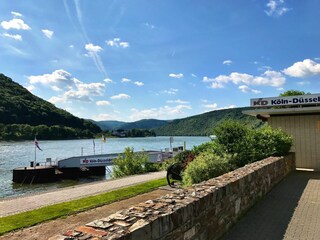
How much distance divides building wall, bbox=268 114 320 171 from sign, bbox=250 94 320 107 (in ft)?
2.38

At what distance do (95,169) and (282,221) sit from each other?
32.1 metres

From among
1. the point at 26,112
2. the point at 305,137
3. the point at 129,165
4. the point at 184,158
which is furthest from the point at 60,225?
the point at 26,112

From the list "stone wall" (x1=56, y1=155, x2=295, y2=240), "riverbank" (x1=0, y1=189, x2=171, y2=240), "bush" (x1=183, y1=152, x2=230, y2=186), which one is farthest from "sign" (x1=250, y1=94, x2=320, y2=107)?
"riverbank" (x1=0, y1=189, x2=171, y2=240)

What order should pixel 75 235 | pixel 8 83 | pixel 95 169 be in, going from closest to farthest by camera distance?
pixel 75 235 → pixel 95 169 → pixel 8 83

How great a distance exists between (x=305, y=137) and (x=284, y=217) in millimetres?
9312

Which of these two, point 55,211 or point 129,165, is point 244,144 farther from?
point 129,165

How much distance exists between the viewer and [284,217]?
6695 mm

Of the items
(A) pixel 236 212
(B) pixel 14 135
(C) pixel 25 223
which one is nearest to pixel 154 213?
(A) pixel 236 212

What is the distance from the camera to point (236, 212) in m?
6.52

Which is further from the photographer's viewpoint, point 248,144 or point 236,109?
point 236,109

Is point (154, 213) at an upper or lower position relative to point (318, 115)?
lower

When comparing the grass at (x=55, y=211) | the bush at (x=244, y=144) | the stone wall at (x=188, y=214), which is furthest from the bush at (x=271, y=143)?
the grass at (x=55, y=211)

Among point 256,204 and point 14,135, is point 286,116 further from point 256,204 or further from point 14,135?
point 14,135

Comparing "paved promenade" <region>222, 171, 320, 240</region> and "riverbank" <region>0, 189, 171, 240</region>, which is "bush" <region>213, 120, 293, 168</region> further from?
"riverbank" <region>0, 189, 171, 240</region>
